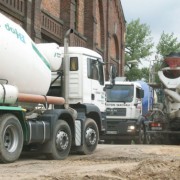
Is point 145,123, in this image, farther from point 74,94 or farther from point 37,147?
point 37,147

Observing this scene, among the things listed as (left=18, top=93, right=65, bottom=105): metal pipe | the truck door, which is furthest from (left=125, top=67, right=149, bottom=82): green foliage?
(left=18, top=93, right=65, bottom=105): metal pipe

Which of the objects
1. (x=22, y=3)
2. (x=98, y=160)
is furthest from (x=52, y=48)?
(x=22, y=3)

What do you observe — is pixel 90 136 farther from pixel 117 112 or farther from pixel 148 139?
pixel 148 139

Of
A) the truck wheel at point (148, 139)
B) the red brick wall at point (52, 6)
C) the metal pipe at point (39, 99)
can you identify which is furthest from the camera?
the red brick wall at point (52, 6)

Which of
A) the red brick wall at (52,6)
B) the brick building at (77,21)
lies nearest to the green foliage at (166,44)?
the brick building at (77,21)

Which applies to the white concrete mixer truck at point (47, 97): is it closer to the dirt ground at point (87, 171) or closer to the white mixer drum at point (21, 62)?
the white mixer drum at point (21, 62)

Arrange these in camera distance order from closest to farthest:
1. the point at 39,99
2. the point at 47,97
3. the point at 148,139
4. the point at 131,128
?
the point at 39,99, the point at 47,97, the point at 131,128, the point at 148,139

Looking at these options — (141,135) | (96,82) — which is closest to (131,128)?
(141,135)

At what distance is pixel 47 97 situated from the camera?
507 inches

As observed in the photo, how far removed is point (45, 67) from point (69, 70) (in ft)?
5.13

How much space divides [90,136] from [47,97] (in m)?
2.33

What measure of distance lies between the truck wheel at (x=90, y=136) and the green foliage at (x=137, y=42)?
169 feet

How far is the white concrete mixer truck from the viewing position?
1114 centimetres

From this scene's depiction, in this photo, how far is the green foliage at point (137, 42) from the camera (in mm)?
66188
